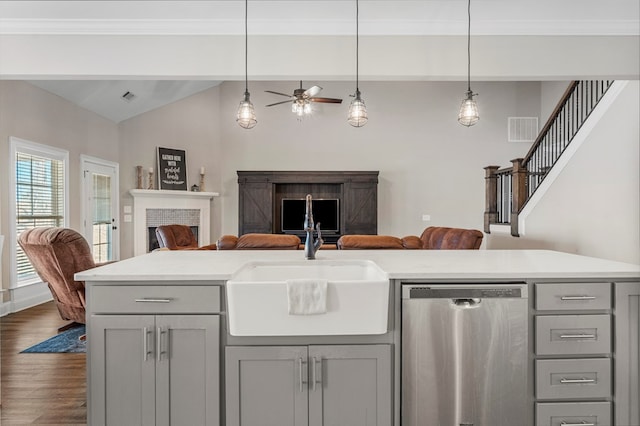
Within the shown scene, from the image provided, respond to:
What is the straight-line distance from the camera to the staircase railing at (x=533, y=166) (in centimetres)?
471

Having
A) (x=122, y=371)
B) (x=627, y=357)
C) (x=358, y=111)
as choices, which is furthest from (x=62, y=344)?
(x=627, y=357)

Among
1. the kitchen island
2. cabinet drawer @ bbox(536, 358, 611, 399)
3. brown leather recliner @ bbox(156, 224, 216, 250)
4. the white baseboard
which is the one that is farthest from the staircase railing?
the white baseboard

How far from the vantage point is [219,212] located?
7625 millimetres

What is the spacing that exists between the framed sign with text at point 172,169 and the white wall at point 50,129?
0.82 m

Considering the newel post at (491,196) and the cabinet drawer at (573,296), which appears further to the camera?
the newel post at (491,196)

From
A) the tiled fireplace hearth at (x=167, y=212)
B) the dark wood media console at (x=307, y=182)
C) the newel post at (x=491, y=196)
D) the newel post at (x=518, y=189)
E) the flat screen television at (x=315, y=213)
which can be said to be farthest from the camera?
the flat screen television at (x=315, y=213)

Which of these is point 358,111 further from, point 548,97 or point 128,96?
point 548,97

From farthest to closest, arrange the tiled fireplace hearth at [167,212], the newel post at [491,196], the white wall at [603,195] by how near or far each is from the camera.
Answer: the tiled fireplace hearth at [167,212] < the newel post at [491,196] < the white wall at [603,195]

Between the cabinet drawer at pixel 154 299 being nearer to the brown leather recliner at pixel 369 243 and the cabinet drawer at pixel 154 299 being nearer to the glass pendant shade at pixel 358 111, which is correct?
the glass pendant shade at pixel 358 111

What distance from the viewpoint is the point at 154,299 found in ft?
6.05

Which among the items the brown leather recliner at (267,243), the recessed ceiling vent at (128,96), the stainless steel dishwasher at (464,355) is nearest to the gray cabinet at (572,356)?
the stainless steel dishwasher at (464,355)

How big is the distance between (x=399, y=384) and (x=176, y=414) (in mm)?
1074

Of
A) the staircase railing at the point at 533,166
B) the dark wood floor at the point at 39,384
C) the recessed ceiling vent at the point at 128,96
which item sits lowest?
the dark wood floor at the point at 39,384

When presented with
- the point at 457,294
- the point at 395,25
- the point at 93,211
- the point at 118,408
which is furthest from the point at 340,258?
the point at 93,211
